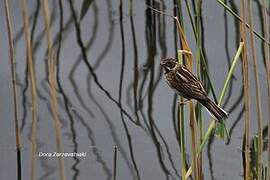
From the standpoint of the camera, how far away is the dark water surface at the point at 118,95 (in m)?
3.79

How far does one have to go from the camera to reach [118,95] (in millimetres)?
4266

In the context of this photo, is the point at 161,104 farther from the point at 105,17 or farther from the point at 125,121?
the point at 105,17

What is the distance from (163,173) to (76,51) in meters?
1.18

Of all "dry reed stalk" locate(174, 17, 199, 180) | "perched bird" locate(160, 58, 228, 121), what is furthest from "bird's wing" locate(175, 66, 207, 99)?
"dry reed stalk" locate(174, 17, 199, 180)

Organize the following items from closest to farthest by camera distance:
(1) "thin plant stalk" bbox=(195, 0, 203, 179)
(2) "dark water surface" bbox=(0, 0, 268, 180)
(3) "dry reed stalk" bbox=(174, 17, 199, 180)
Result: 1. (3) "dry reed stalk" bbox=(174, 17, 199, 180)
2. (1) "thin plant stalk" bbox=(195, 0, 203, 179)
3. (2) "dark water surface" bbox=(0, 0, 268, 180)

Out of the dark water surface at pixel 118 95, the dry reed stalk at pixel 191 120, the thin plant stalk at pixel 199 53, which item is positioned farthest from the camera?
the dark water surface at pixel 118 95

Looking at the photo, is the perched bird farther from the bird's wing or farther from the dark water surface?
the dark water surface

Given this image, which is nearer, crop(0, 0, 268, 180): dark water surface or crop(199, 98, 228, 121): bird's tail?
crop(199, 98, 228, 121): bird's tail

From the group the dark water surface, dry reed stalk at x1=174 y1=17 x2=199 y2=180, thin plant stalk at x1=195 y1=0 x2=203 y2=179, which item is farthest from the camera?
the dark water surface

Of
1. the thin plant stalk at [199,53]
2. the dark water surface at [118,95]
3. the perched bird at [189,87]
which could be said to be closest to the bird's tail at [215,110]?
the perched bird at [189,87]

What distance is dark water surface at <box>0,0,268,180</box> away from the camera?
12.4ft

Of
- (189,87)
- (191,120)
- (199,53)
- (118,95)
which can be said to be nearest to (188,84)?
(189,87)

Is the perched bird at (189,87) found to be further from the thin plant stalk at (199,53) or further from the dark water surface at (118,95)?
the dark water surface at (118,95)

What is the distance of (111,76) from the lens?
4.43 meters
